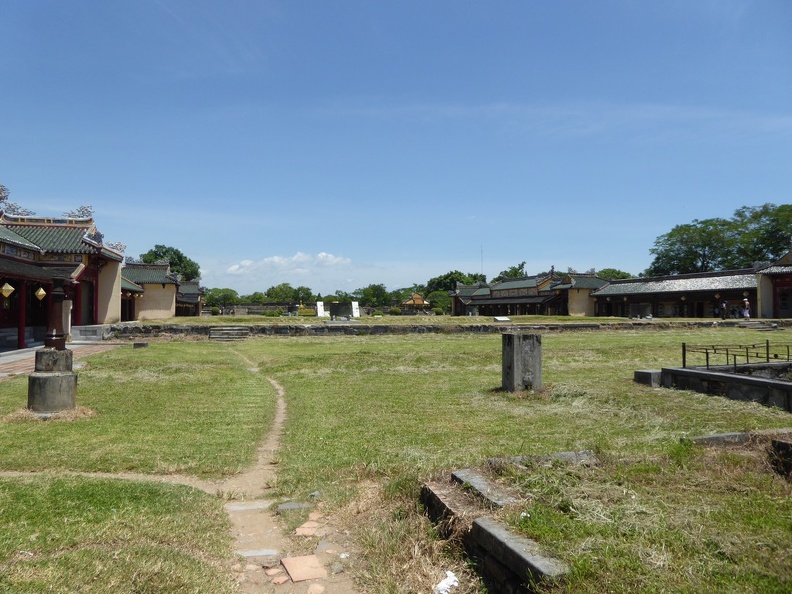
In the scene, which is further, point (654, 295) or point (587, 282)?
point (587, 282)

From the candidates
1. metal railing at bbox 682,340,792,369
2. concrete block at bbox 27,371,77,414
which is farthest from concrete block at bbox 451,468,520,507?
Result: metal railing at bbox 682,340,792,369

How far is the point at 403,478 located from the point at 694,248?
77659 mm

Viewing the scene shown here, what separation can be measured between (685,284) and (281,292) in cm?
7449

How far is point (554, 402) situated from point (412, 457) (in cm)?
509

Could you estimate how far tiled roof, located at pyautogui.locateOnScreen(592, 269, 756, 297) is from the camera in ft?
150

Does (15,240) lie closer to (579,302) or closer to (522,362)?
(522,362)

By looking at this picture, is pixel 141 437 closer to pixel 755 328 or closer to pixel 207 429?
pixel 207 429

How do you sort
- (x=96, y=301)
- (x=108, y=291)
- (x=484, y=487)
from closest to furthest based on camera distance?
(x=484, y=487) < (x=96, y=301) < (x=108, y=291)

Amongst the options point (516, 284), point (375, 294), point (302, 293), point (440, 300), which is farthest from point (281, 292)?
point (516, 284)

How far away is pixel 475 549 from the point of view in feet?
12.8

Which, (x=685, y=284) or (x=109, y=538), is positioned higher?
(x=685, y=284)

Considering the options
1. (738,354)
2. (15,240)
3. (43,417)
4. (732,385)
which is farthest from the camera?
(15,240)

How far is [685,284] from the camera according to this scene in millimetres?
49469

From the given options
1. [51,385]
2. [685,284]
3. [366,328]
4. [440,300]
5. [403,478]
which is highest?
[685,284]
